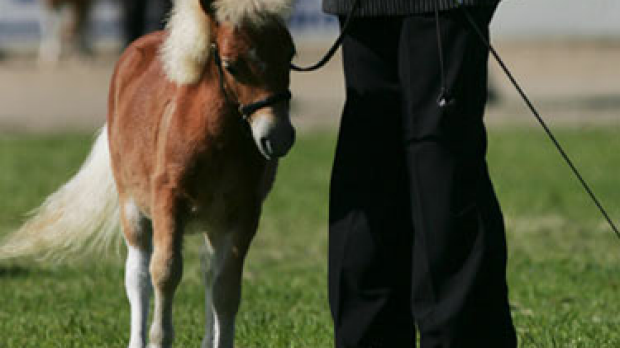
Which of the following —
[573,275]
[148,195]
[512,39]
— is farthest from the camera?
[512,39]

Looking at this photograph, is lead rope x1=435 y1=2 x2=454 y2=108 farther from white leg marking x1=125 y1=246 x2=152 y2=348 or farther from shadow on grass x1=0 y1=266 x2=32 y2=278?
shadow on grass x1=0 y1=266 x2=32 y2=278

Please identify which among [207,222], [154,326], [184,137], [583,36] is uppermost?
[184,137]

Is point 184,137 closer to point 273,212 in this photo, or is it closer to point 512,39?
point 273,212

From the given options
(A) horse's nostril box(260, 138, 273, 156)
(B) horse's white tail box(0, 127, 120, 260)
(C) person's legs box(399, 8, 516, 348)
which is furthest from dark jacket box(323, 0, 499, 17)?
(B) horse's white tail box(0, 127, 120, 260)

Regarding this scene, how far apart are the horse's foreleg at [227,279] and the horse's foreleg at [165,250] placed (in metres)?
0.17

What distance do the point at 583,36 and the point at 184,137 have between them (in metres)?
19.0

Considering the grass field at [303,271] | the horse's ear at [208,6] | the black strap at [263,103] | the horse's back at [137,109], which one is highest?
the horse's ear at [208,6]

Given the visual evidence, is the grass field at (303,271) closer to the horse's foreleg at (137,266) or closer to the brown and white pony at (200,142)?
the horse's foreleg at (137,266)

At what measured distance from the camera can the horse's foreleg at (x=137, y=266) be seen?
527 cm

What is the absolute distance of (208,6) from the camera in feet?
14.7

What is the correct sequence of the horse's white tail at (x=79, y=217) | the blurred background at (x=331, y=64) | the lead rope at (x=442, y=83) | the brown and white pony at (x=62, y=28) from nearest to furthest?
1. the lead rope at (x=442, y=83)
2. the horse's white tail at (x=79, y=217)
3. the blurred background at (x=331, y=64)
4. the brown and white pony at (x=62, y=28)

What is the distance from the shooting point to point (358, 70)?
14.8 feet

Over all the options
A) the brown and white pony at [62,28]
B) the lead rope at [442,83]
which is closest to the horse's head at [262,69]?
the lead rope at [442,83]

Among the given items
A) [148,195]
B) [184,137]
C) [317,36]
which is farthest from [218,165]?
[317,36]
